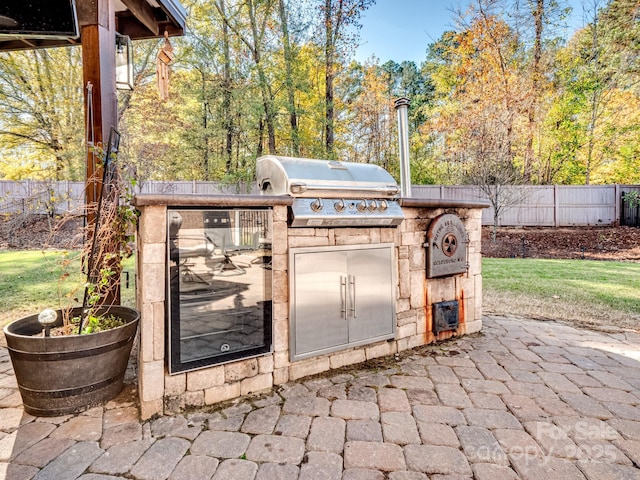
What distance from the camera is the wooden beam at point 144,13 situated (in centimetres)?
312

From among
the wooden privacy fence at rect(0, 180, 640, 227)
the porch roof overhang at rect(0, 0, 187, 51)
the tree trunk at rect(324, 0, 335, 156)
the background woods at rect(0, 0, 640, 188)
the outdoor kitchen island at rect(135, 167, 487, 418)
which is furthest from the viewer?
the tree trunk at rect(324, 0, 335, 156)

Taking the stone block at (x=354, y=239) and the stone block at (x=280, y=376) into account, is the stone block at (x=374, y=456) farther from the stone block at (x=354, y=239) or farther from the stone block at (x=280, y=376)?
the stone block at (x=354, y=239)

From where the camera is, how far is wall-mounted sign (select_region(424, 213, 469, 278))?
3037mm

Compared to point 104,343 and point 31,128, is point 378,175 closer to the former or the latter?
point 104,343

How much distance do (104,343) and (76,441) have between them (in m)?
0.49

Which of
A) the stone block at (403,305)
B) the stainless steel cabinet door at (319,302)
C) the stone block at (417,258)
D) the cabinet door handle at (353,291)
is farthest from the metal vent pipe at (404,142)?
the stainless steel cabinet door at (319,302)

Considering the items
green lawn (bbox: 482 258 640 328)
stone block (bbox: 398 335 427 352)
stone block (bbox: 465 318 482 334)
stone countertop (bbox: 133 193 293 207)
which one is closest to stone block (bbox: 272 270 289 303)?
stone countertop (bbox: 133 193 293 207)

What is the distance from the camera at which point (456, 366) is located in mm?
2689

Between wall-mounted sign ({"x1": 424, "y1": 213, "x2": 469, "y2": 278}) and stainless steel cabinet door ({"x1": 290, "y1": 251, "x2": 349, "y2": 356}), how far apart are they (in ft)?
2.99

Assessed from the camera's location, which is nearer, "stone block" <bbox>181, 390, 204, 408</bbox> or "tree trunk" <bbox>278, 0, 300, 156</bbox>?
"stone block" <bbox>181, 390, 204, 408</bbox>

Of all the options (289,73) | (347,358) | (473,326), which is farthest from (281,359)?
(289,73)

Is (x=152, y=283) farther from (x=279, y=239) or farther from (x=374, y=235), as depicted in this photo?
(x=374, y=235)

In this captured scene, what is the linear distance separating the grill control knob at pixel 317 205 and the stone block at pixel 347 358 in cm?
111

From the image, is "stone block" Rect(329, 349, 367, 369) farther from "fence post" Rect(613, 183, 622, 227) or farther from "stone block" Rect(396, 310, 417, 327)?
"fence post" Rect(613, 183, 622, 227)
